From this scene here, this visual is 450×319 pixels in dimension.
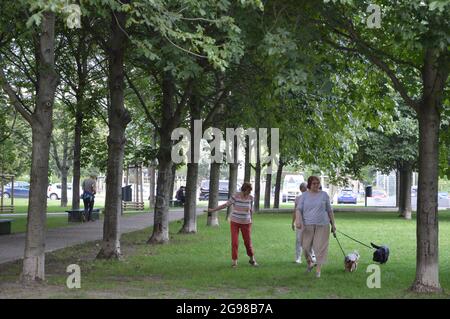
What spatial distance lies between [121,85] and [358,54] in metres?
4.96

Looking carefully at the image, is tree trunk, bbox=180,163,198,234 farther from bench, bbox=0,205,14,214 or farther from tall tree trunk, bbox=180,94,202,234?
bench, bbox=0,205,14,214

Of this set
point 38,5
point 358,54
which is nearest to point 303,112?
point 358,54

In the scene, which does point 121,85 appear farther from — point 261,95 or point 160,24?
point 160,24

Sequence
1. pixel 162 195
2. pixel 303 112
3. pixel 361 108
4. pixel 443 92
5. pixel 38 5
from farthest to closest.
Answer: pixel 162 195 → pixel 303 112 → pixel 361 108 → pixel 443 92 → pixel 38 5

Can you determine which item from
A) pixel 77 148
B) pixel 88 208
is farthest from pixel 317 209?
pixel 88 208

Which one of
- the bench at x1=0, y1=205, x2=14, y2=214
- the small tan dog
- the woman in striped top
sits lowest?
the bench at x1=0, y1=205, x2=14, y2=214

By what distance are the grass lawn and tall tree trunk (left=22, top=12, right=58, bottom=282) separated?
14.5 inches

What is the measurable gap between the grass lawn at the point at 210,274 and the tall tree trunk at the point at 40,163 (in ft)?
1.21

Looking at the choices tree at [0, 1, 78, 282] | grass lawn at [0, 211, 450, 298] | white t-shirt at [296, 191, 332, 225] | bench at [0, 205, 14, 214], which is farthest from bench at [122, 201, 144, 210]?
tree at [0, 1, 78, 282]

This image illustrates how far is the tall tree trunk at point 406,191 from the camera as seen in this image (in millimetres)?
35888

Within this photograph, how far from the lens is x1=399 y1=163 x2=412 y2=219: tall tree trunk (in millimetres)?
35888

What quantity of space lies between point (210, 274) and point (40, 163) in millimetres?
3456

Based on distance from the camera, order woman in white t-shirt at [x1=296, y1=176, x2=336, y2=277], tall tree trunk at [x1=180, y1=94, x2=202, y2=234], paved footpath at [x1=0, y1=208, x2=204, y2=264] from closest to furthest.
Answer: woman in white t-shirt at [x1=296, y1=176, x2=336, y2=277]
paved footpath at [x1=0, y1=208, x2=204, y2=264]
tall tree trunk at [x1=180, y1=94, x2=202, y2=234]

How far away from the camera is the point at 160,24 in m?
9.78
